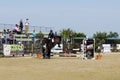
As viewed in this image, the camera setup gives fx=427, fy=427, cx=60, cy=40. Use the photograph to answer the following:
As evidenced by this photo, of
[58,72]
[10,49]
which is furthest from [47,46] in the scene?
[58,72]

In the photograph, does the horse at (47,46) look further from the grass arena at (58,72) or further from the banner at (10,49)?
the grass arena at (58,72)

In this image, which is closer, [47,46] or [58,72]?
[58,72]

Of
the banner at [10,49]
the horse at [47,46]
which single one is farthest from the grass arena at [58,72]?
the banner at [10,49]

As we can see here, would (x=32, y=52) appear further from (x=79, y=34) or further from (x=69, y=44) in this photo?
(x=79, y=34)

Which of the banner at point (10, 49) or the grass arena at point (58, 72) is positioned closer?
the grass arena at point (58, 72)

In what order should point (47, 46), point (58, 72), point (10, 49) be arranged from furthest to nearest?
point (10, 49), point (47, 46), point (58, 72)

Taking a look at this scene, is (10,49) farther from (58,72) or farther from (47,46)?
(58,72)

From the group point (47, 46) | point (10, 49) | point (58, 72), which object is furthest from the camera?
point (10, 49)

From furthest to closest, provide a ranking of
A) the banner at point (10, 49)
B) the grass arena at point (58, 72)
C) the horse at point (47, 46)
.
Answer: the banner at point (10, 49), the horse at point (47, 46), the grass arena at point (58, 72)

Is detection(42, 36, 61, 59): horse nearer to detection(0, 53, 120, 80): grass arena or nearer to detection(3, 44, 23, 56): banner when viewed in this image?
detection(3, 44, 23, 56): banner

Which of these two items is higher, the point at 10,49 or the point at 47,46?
the point at 47,46

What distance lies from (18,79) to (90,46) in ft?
57.2

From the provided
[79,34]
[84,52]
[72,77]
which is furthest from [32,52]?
[79,34]

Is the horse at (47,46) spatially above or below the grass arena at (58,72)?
above
